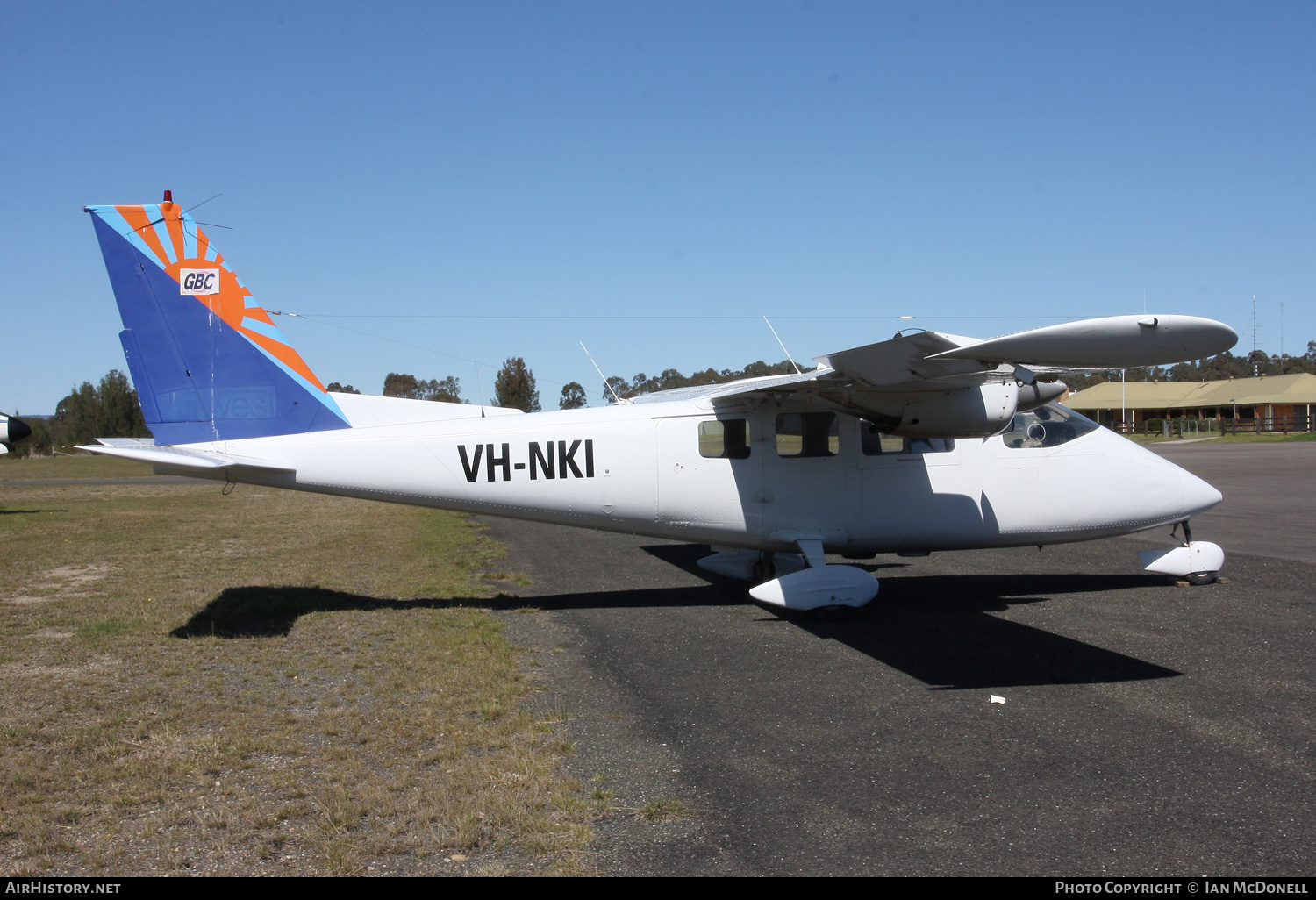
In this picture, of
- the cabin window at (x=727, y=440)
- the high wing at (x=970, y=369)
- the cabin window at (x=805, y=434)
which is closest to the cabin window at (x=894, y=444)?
the cabin window at (x=805, y=434)

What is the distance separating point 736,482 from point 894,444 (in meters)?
1.86

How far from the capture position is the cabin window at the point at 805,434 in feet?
31.1

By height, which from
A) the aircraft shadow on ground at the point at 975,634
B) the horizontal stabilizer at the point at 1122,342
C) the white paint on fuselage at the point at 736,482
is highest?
the horizontal stabilizer at the point at 1122,342

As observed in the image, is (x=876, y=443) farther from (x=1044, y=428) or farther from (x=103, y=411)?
(x=103, y=411)

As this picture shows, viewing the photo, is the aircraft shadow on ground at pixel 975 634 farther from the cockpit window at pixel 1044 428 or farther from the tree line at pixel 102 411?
the tree line at pixel 102 411

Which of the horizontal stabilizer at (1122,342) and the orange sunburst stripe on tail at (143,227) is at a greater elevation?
the orange sunburst stripe on tail at (143,227)

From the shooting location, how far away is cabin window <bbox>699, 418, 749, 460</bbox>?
9492 mm

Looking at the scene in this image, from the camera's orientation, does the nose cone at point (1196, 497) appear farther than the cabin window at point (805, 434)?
Yes

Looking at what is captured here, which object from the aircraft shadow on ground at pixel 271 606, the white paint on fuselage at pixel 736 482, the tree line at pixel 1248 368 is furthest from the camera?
the tree line at pixel 1248 368

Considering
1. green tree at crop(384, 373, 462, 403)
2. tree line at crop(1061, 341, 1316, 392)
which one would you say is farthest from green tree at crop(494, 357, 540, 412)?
tree line at crop(1061, 341, 1316, 392)

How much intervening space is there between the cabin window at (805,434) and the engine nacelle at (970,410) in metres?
1.22

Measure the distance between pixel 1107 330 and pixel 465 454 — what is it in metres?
6.31

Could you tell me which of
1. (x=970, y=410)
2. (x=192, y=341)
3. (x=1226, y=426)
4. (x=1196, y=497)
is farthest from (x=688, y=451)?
(x=1226, y=426)
